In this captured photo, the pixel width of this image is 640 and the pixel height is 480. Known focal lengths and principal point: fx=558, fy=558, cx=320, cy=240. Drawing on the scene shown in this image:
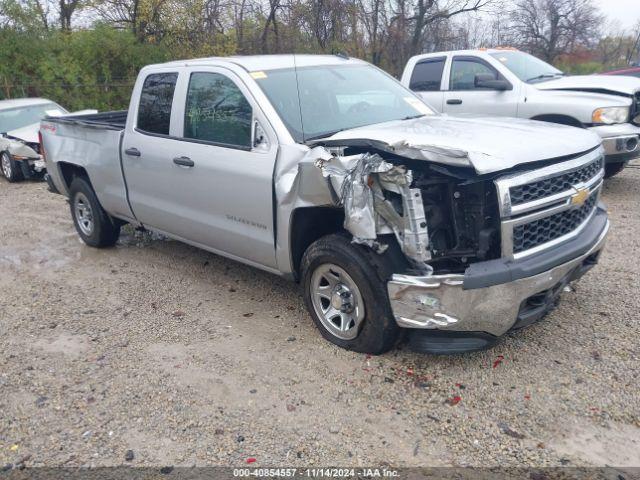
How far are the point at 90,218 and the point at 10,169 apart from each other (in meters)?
5.55

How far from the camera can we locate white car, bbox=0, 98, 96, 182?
34.3 ft

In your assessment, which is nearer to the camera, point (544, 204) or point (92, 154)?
point (544, 204)

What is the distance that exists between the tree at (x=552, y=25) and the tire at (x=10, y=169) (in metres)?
29.8

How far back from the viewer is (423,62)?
8.81m

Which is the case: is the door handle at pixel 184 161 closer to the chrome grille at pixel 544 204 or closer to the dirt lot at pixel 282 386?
the dirt lot at pixel 282 386

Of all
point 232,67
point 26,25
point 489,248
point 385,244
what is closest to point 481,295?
point 489,248

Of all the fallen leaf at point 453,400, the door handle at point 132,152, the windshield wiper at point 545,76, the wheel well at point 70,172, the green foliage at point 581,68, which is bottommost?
the fallen leaf at point 453,400

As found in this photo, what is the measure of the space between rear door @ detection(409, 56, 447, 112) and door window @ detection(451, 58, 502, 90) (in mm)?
215

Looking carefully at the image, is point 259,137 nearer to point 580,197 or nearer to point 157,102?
point 157,102

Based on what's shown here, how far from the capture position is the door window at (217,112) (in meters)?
4.12

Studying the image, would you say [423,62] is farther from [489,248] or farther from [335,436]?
[335,436]

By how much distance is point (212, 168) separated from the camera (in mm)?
4273

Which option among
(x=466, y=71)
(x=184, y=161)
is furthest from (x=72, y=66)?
(x=184, y=161)

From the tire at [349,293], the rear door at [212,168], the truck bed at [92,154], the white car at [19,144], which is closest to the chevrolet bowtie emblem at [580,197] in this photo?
the tire at [349,293]
